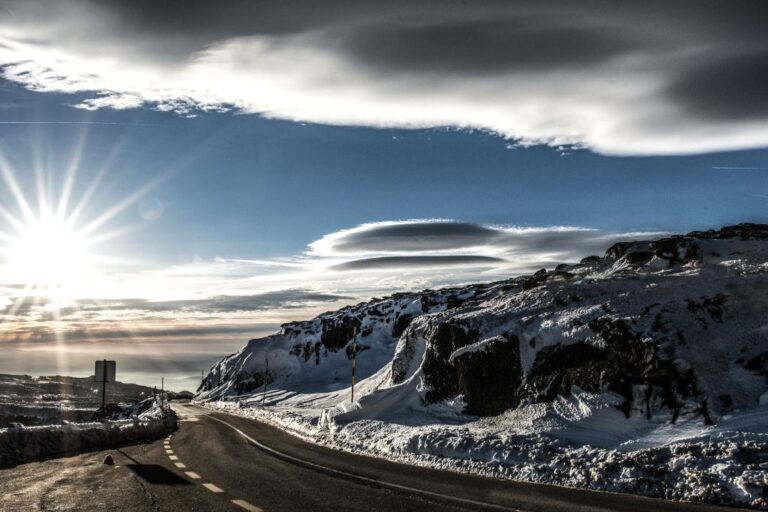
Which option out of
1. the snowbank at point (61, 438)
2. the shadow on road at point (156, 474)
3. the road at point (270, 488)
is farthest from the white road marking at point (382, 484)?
the snowbank at point (61, 438)

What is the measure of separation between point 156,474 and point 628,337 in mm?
13964

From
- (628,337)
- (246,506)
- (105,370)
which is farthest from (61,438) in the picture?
(628,337)

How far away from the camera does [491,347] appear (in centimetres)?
2425

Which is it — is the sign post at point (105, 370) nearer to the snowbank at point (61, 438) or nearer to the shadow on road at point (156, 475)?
the snowbank at point (61, 438)

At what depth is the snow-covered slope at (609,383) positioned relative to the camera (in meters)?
12.8

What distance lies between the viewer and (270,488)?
11.5m

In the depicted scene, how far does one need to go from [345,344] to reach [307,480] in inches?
3490

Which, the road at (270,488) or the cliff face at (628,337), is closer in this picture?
the road at (270,488)

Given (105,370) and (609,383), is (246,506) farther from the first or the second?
(105,370)

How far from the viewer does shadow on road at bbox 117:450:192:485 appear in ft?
40.3

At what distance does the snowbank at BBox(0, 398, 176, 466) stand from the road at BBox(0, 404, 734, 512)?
4.11 feet

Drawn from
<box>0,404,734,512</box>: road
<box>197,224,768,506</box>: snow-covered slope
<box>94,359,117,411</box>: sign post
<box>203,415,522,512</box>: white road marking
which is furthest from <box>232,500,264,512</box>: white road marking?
<box>94,359,117,411</box>: sign post

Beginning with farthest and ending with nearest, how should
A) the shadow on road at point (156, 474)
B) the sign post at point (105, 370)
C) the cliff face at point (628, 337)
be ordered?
1. the sign post at point (105, 370)
2. the cliff face at point (628, 337)
3. the shadow on road at point (156, 474)

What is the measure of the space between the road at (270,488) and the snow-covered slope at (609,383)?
4.86 feet
